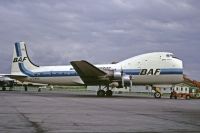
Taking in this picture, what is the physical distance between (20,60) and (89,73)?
596 inches

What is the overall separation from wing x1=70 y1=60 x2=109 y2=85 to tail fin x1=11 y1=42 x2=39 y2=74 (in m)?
10.7

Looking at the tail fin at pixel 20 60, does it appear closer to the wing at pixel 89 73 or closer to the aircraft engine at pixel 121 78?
the wing at pixel 89 73

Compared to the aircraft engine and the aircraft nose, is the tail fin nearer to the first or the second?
the aircraft engine

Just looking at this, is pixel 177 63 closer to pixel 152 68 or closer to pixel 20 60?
pixel 152 68

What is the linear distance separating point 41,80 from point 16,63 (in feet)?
23.3

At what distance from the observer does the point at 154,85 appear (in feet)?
132

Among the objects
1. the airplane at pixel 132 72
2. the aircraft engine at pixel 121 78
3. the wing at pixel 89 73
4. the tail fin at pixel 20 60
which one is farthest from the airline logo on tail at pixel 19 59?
the aircraft engine at pixel 121 78

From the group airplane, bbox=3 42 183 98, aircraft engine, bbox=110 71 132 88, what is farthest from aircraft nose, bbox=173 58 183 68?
aircraft engine, bbox=110 71 132 88

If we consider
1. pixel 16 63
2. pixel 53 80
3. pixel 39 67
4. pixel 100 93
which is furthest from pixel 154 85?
pixel 16 63

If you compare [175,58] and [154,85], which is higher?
[175,58]

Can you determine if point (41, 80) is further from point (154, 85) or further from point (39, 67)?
point (154, 85)

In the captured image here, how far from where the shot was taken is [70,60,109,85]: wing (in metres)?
38.5

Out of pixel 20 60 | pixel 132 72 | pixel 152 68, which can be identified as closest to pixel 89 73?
pixel 132 72

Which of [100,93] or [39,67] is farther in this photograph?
[39,67]
